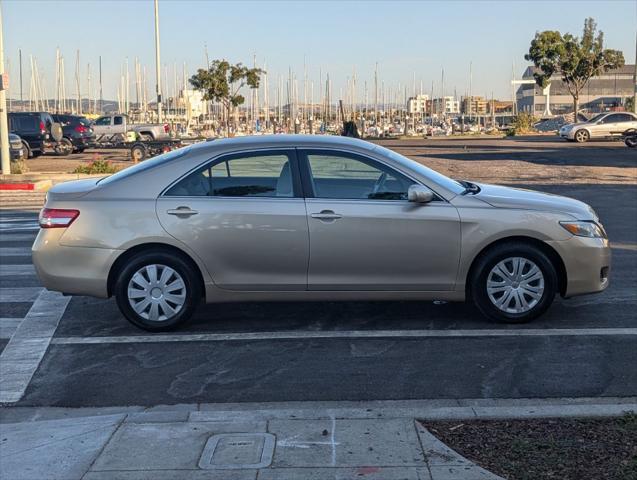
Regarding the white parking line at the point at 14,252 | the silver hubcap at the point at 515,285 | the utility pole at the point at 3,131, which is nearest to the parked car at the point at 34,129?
the utility pole at the point at 3,131

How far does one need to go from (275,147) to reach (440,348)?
2.23m

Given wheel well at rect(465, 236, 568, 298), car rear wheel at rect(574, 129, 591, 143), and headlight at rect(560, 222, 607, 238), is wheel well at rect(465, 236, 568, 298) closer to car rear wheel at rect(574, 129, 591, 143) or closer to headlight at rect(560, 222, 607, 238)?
headlight at rect(560, 222, 607, 238)

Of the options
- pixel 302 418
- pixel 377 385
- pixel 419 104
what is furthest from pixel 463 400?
pixel 419 104

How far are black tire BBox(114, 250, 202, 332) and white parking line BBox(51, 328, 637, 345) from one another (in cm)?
11

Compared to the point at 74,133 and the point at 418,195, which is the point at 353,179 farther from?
the point at 74,133

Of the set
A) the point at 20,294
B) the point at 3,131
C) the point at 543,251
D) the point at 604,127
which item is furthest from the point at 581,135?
the point at 20,294

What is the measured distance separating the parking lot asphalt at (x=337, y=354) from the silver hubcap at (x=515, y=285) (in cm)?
21

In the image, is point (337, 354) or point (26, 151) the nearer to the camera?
point (337, 354)

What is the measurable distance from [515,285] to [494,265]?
260 mm

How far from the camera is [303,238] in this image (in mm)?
7047

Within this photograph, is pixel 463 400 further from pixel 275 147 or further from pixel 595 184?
pixel 595 184

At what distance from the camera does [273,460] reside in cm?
437

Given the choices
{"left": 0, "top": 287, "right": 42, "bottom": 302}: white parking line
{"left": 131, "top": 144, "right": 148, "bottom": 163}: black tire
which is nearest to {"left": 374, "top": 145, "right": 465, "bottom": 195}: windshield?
{"left": 0, "top": 287, "right": 42, "bottom": 302}: white parking line

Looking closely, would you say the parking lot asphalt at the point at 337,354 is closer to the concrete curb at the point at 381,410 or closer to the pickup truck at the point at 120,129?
the concrete curb at the point at 381,410
